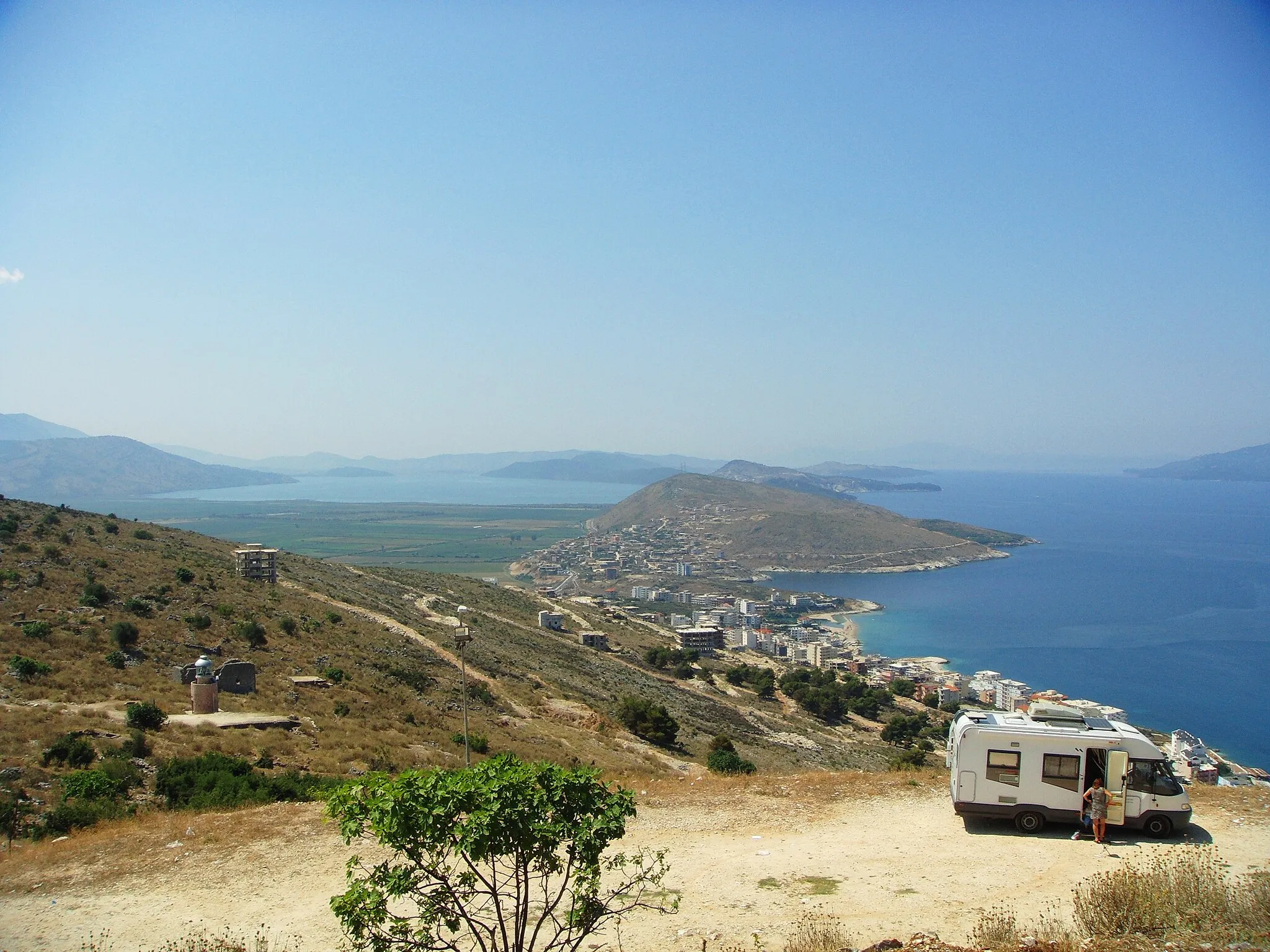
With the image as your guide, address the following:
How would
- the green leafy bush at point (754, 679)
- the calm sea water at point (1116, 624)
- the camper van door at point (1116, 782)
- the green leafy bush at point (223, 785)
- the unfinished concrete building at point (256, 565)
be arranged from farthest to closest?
the calm sea water at point (1116, 624), the green leafy bush at point (754, 679), the unfinished concrete building at point (256, 565), the green leafy bush at point (223, 785), the camper van door at point (1116, 782)

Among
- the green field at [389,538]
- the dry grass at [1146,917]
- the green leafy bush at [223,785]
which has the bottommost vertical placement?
the green field at [389,538]

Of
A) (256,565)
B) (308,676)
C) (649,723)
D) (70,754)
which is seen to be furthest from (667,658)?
(70,754)

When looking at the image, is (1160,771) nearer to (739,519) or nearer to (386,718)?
(386,718)

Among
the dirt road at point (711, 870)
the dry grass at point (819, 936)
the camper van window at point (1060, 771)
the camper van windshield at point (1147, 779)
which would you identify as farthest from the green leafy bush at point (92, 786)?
the camper van windshield at point (1147, 779)

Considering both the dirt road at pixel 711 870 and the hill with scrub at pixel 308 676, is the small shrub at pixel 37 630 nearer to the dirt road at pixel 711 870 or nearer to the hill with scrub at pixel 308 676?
the hill with scrub at pixel 308 676

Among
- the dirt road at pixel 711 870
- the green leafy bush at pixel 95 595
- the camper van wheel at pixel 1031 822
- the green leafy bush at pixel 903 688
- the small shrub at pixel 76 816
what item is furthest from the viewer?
the green leafy bush at pixel 903 688

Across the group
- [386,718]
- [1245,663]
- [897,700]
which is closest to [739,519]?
[1245,663]
